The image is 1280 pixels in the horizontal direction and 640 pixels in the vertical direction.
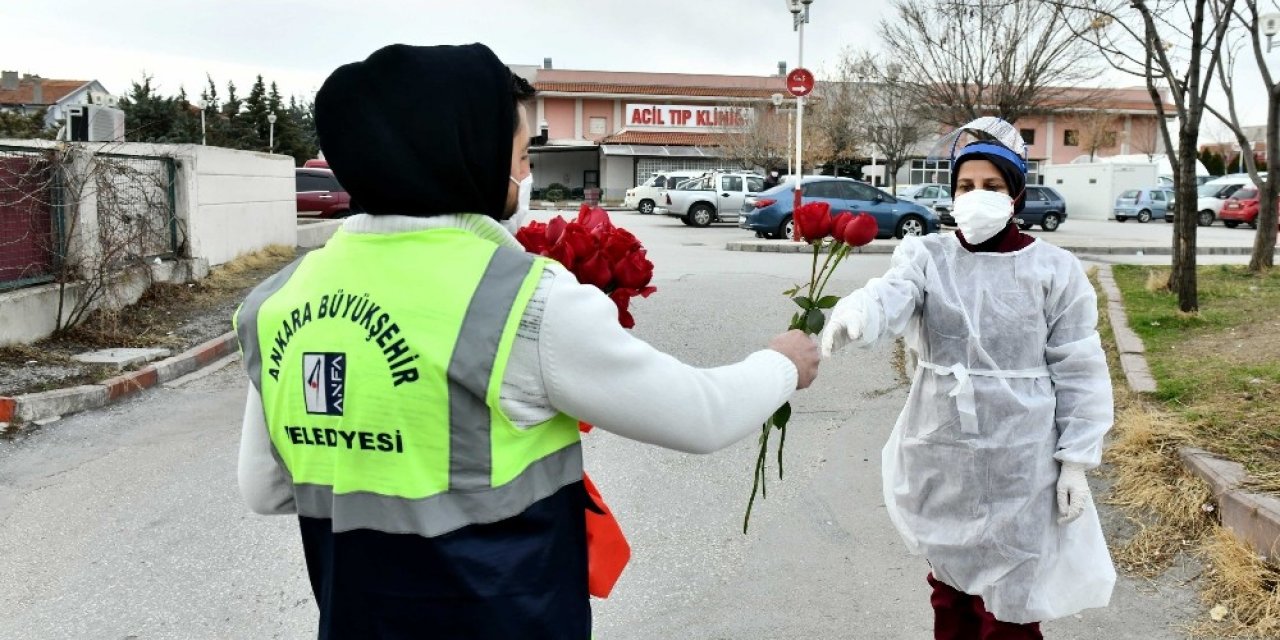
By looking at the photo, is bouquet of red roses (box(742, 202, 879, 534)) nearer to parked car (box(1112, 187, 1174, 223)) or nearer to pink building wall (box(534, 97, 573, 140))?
parked car (box(1112, 187, 1174, 223))

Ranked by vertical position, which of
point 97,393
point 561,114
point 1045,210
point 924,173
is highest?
point 561,114

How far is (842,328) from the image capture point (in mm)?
2953

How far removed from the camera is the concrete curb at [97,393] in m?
7.44

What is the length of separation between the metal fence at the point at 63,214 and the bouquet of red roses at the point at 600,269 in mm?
8590

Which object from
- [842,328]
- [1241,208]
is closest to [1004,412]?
[842,328]

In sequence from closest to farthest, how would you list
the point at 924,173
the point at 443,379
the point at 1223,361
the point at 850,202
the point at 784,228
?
the point at 443,379, the point at 1223,361, the point at 850,202, the point at 784,228, the point at 924,173

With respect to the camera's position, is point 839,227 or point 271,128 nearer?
point 839,227

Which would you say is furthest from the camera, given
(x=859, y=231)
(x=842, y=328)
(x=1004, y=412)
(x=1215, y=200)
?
(x=1215, y=200)

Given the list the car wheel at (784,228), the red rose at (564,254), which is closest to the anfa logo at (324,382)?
the red rose at (564,254)

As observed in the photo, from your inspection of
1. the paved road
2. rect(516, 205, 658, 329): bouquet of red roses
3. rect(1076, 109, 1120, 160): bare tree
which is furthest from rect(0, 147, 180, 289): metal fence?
rect(1076, 109, 1120, 160): bare tree

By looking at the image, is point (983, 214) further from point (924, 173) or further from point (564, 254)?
point (924, 173)

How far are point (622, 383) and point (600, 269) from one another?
46cm

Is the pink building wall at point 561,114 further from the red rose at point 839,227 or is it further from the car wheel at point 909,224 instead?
the red rose at point 839,227

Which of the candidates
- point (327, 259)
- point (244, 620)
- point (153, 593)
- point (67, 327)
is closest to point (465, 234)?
point (327, 259)
